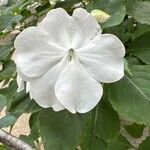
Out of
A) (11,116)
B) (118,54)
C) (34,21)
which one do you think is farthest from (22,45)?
(34,21)

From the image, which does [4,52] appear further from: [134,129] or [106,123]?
[134,129]

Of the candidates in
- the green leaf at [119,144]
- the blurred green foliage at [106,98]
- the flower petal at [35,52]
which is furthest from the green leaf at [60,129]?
the green leaf at [119,144]

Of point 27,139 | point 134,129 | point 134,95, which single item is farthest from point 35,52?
point 134,129

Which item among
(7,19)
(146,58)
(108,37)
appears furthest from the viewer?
(7,19)

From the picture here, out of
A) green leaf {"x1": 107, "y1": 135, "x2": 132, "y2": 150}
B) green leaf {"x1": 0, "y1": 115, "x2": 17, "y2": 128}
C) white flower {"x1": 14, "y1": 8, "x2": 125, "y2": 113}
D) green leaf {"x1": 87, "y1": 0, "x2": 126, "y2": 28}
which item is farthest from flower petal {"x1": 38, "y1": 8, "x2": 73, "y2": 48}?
green leaf {"x1": 107, "y1": 135, "x2": 132, "y2": 150}

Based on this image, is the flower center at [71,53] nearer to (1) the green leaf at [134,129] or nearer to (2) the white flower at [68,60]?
(2) the white flower at [68,60]

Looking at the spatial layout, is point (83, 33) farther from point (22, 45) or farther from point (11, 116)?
point (11, 116)

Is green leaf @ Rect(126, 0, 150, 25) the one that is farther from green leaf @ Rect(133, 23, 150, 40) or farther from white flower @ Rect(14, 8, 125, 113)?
white flower @ Rect(14, 8, 125, 113)
